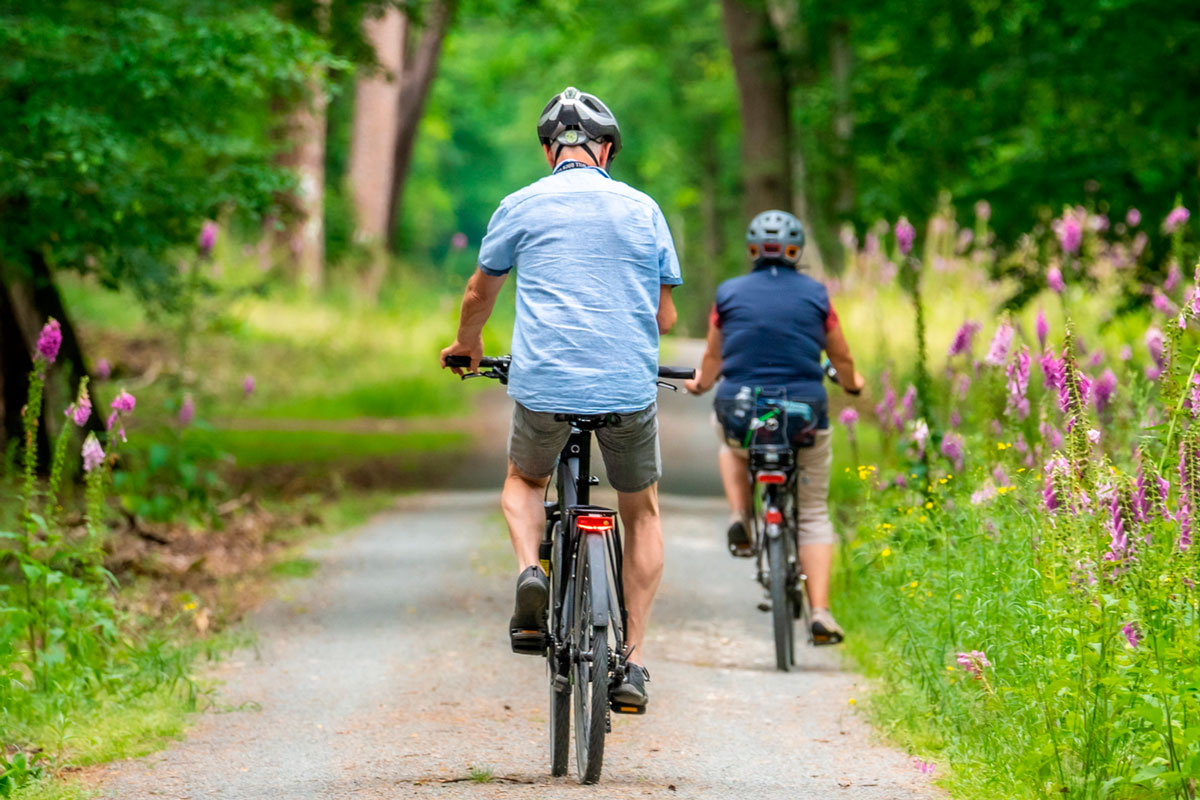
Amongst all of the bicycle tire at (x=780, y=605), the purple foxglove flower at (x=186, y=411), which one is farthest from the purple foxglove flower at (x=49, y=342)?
the purple foxglove flower at (x=186, y=411)

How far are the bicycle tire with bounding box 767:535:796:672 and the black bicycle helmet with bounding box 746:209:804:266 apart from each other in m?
1.27

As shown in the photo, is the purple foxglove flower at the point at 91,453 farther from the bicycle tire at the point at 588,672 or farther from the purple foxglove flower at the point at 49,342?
the bicycle tire at the point at 588,672

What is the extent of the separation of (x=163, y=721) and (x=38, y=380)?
4.41ft

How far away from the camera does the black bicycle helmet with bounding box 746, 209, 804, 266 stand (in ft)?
25.5

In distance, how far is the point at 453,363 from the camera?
566cm

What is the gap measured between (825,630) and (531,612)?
8.48 ft

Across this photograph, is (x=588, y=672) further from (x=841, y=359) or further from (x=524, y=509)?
(x=841, y=359)

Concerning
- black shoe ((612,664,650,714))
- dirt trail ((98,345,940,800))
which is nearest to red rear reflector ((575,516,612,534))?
black shoe ((612,664,650,714))

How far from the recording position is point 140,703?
6457mm

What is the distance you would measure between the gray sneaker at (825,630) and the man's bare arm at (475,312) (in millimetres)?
2555

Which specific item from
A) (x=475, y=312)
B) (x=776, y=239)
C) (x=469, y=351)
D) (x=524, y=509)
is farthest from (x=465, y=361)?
(x=776, y=239)

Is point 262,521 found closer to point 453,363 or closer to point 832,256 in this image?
point 453,363

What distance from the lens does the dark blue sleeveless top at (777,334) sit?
7.70 m

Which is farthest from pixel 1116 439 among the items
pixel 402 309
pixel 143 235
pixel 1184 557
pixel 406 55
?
pixel 406 55
